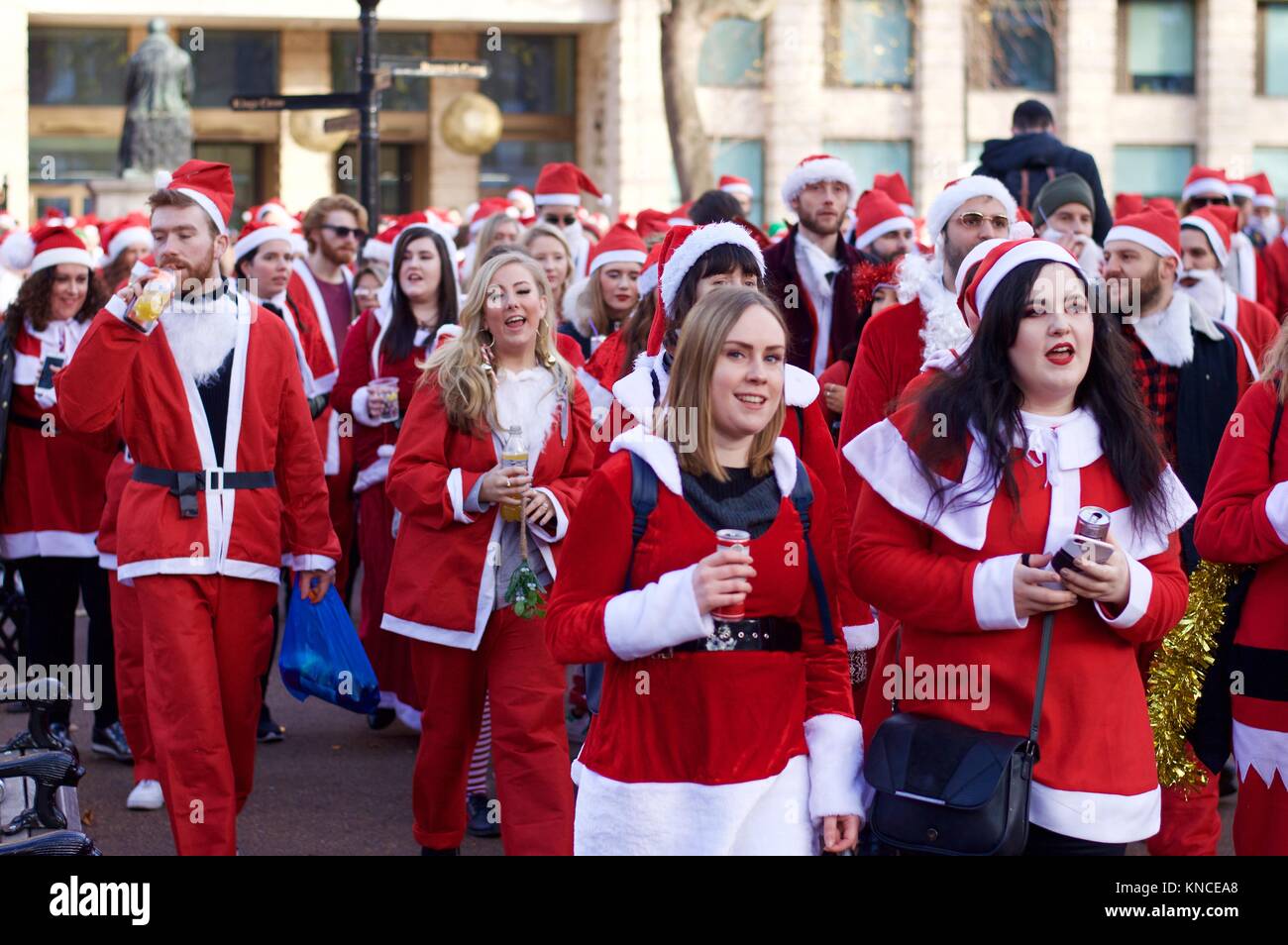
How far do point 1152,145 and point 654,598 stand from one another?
3968 centimetres

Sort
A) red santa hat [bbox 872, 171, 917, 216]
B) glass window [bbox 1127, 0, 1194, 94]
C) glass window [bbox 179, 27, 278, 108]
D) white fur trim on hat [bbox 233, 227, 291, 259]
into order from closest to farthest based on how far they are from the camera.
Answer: white fur trim on hat [bbox 233, 227, 291, 259]
red santa hat [bbox 872, 171, 917, 216]
glass window [bbox 179, 27, 278, 108]
glass window [bbox 1127, 0, 1194, 94]

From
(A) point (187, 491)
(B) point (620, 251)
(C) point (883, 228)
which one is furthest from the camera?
(C) point (883, 228)

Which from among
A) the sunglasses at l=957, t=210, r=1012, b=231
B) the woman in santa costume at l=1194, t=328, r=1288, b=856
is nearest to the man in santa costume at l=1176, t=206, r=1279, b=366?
the sunglasses at l=957, t=210, r=1012, b=231

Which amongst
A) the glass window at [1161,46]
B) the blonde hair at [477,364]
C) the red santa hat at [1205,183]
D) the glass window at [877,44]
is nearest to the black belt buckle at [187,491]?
the blonde hair at [477,364]

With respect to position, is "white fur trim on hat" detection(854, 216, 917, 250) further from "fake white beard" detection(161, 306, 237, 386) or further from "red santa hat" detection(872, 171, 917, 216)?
"fake white beard" detection(161, 306, 237, 386)

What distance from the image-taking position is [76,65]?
38.5m

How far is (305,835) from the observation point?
23.9ft

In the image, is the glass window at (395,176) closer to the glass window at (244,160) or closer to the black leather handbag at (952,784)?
the glass window at (244,160)

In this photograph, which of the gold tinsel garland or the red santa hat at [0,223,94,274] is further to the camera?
the red santa hat at [0,223,94,274]

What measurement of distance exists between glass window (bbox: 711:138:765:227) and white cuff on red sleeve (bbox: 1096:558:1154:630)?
34725mm

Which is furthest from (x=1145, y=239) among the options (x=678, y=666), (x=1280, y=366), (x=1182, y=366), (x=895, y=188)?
(x=895, y=188)

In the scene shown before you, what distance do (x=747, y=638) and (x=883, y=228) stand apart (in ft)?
23.8

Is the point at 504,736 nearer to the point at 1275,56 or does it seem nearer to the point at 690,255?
the point at 690,255

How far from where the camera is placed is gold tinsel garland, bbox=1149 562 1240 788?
511 centimetres
